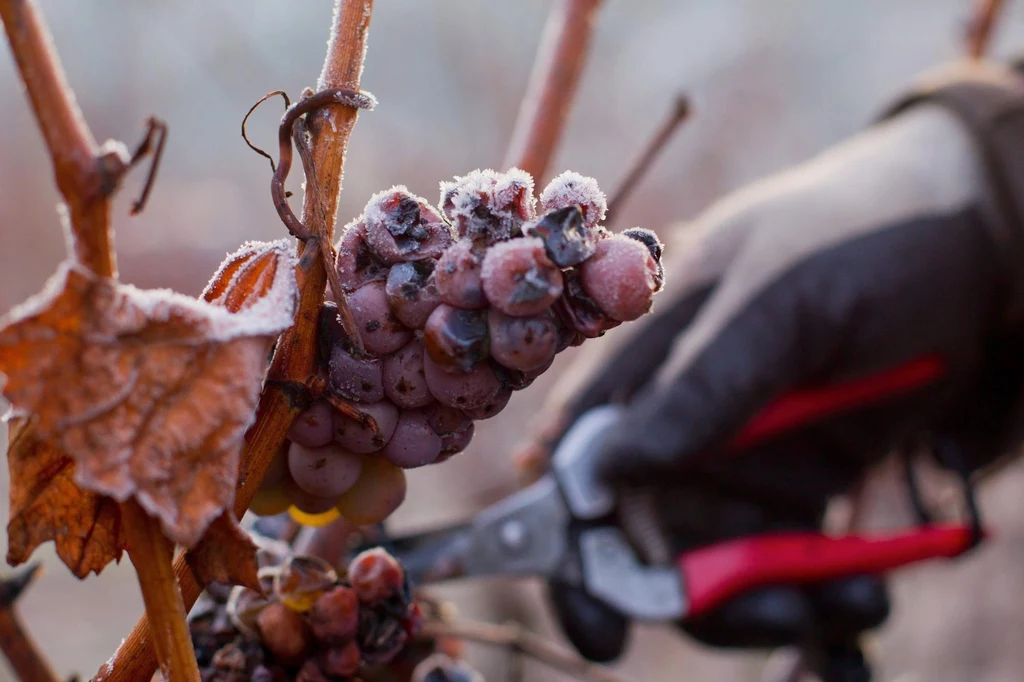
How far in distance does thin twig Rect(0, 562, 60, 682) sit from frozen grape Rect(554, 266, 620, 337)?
342mm

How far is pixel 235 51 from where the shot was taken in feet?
11.4

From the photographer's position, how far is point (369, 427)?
32 centimetres

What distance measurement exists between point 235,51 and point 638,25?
184 centimetres

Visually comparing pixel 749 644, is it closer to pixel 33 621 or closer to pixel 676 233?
pixel 676 233

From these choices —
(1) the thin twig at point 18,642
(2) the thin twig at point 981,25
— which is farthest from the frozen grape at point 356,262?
(2) the thin twig at point 981,25

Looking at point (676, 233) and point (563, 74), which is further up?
point (563, 74)

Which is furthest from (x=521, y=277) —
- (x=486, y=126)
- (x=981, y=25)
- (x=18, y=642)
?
(x=486, y=126)

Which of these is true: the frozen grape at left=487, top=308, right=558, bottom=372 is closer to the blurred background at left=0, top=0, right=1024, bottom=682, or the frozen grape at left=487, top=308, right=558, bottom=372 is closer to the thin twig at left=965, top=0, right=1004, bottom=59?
the thin twig at left=965, top=0, right=1004, bottom=59

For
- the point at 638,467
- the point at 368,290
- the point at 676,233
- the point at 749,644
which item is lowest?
the point at 749,644

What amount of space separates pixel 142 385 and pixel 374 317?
8 centimetres

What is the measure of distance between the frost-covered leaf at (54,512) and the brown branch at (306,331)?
3 cm

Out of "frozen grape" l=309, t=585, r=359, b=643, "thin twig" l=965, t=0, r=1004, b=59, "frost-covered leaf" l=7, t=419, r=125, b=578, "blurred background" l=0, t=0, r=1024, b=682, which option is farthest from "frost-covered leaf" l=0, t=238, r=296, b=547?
"blurred background" l=0, t=0, r=1024, b=682

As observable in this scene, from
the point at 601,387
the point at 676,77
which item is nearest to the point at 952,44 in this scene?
the point at 676,77

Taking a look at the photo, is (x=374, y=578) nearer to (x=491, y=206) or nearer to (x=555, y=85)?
(x=491, y=206)
